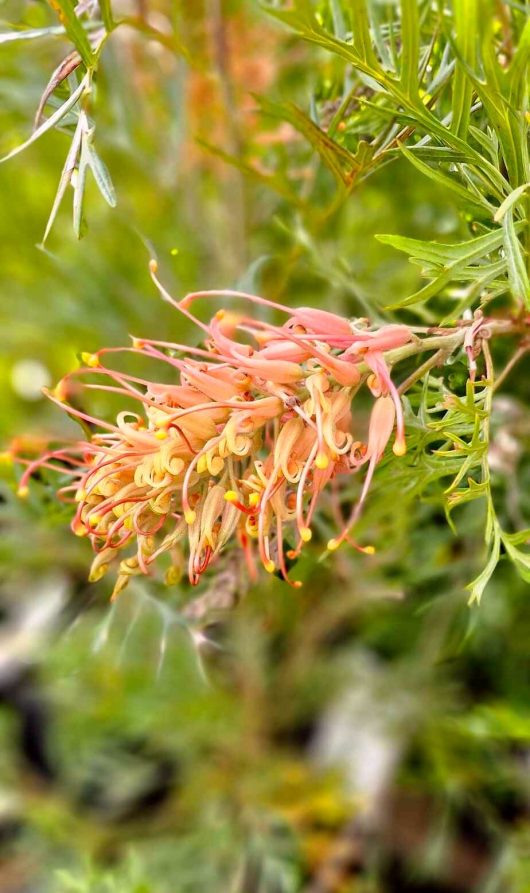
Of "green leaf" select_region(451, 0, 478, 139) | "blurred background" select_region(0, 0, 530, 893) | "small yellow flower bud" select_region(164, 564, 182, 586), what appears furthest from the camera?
"blurred background" select_region(0, 0, 530, 893)

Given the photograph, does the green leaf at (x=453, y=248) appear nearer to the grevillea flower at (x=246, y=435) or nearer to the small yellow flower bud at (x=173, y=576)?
the grevillea flower at (x=246, y=435)

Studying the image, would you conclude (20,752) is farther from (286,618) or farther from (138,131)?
(138,131)

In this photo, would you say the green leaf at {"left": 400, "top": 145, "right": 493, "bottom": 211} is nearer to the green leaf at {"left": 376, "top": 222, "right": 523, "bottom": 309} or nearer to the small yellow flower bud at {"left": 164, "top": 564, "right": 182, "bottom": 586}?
the green leaf at {"left": 376, "top": 222, "right": 523, "bottom": 309}

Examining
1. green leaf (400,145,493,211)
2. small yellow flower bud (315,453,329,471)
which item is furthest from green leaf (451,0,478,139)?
small yellow flower bud (315,453,329,471)

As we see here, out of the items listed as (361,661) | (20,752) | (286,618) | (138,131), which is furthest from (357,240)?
(20,752)

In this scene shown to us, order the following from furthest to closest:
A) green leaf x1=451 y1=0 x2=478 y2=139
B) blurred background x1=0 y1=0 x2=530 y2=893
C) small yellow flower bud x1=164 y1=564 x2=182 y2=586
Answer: blurred background x1=0 y1=0 x2=530 y2=893 < small yellow flower bud x1=164 y1=564 x2=182 y2=586 < green leaf x1=451 y1=0 x2=478 y2=139

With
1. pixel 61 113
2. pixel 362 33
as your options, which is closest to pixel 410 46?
pixel 362 33
